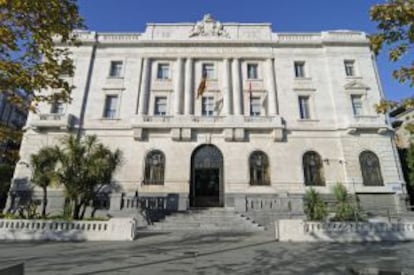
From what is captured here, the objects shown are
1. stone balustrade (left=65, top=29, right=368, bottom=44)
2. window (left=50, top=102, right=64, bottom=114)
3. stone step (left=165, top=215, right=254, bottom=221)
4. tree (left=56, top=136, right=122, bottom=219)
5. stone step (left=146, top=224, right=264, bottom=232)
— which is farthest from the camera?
stone balustrade (left=65, top=29, right=368, bottom=44)

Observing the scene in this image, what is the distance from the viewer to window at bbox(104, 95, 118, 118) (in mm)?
20219

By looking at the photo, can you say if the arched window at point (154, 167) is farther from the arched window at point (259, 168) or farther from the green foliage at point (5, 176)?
the green foliage at point (5, 176)

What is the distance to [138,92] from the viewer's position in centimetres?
2056

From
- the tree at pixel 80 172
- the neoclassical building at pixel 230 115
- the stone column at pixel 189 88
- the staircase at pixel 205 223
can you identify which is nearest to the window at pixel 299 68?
the neoclassical building at pixel 230 115

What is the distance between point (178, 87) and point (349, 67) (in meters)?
14.8

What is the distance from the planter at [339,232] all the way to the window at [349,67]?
14579 millimetres

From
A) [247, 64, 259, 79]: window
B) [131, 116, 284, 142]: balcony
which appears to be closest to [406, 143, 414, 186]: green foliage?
[131, 116, 284, 142]: balcony

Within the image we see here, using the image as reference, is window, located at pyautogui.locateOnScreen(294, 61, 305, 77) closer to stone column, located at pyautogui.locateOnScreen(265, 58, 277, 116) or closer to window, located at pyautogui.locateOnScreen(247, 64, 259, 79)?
stone column, located at pyautogui.locateOnScreen(265, 58, 277, 116)

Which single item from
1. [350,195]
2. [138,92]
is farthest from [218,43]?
[350,195]

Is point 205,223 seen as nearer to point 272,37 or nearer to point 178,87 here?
point 178,87

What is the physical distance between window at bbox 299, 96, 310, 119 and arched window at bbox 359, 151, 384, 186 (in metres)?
4.96

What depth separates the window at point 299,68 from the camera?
21.6 meters

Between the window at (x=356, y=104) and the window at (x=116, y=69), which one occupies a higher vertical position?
the window at (x=116, y=69)

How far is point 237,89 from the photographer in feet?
67.6
